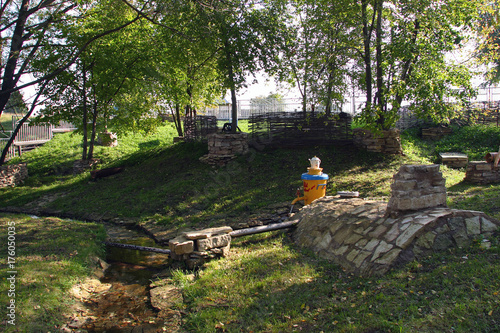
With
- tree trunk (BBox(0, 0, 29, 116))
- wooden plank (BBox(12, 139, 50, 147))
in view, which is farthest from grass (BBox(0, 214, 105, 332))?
wooden plank (BBox(12, 139, 50, 147))

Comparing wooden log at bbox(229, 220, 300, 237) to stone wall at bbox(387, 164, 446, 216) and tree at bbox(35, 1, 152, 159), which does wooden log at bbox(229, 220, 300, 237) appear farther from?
tree at bbox(35, 1, 152, 159)

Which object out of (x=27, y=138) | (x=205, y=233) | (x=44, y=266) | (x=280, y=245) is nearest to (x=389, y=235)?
(x=280, y=245)

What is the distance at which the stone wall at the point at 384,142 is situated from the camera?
40.8 ft

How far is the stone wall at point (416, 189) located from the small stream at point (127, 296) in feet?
12.3

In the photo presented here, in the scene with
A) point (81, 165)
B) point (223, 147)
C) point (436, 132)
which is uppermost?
point (436, 132)

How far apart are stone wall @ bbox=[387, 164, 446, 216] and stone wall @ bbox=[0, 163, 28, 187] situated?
1555cm

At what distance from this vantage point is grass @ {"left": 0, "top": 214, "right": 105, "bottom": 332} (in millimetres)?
4488

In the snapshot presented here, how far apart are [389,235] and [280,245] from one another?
213 centimetres

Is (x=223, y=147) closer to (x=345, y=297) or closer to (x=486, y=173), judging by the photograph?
(x=486, y=173)

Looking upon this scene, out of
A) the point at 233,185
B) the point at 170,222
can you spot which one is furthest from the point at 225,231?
the point at 233,185

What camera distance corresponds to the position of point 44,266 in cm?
571

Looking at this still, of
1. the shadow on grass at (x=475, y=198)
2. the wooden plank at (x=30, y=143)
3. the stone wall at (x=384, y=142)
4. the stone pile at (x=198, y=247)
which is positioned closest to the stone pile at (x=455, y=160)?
the stone wall at (x=384, y=142)

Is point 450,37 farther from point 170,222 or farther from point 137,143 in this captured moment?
point 137,143

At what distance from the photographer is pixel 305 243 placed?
20.6ft
